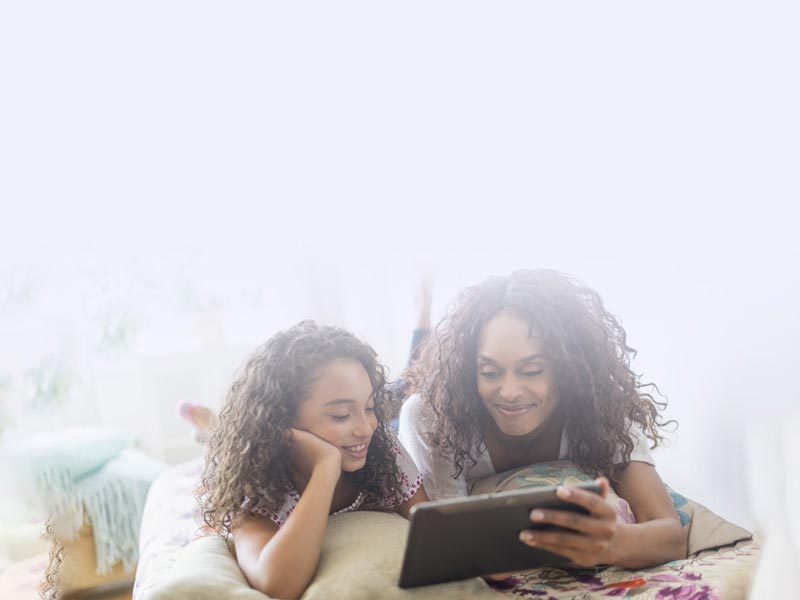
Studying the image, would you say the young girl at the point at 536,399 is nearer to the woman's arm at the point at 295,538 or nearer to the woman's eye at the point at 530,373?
the woman's eye at the point at 530,373

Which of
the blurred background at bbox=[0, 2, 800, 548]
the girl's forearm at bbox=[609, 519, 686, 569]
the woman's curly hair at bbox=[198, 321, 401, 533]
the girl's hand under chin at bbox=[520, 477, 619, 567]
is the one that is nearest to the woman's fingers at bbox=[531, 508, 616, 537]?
the girl's hand under chin at bbox=[520, 477, 619, 567]

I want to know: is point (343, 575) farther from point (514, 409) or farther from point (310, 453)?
point (514, 409)

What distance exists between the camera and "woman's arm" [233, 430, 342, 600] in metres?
1.00

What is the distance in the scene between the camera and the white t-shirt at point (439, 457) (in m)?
1.29

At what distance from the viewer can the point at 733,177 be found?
3.56 ft

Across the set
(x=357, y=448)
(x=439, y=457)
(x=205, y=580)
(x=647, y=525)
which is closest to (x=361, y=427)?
(x=357, y=448)

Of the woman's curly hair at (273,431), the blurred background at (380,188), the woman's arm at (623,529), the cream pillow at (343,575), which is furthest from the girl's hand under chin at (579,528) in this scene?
the woman's curly hair at (273,431)

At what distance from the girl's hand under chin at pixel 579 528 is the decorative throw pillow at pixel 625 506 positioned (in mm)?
169

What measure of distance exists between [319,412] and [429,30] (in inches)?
53.2

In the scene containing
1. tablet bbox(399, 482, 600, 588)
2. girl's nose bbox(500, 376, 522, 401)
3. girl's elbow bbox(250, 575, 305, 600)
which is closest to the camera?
tablet bbox(399, 482, 600, 588)

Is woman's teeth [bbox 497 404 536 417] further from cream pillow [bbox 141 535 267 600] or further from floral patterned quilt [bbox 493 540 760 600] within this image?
cream pillow [bbox 141 535 267 600]

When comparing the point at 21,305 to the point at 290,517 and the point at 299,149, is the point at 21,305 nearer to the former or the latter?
the point at 299,149

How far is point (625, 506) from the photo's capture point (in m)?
1.16

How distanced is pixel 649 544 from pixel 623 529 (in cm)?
8
